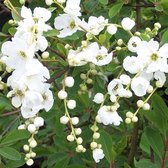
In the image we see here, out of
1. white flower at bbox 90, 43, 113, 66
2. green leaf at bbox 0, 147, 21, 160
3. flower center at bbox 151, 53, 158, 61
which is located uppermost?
flower center at bbox 151, 53, 158, 61

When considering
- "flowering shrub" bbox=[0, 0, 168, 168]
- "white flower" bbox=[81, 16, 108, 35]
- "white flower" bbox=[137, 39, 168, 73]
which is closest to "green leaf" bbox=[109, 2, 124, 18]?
"flowering shrub" bbox=[0, 0, 168, 168]

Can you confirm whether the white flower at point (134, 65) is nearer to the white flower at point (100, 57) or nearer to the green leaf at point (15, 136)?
the white flower at point (100, 57)

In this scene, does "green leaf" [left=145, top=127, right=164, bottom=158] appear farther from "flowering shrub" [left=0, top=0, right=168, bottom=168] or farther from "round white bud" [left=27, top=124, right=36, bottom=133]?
"round white bud" [left=27, top=124, right=36, bottom=133]

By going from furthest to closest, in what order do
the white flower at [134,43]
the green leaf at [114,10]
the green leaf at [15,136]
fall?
the green leaf at [114,10]
the green leaf at [15,136]
the white flower at [134,43]

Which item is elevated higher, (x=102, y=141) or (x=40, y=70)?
(x=40, y=70)

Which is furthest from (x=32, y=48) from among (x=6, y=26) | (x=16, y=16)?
(x=6, y=26)

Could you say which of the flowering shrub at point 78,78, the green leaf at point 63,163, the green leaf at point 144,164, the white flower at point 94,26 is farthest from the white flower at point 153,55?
the green leaf at point 63,163

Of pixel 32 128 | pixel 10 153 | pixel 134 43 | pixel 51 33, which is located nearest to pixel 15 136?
pixel 10 153

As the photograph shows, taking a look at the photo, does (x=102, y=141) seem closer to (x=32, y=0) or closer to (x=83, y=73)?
(x=83, y=73)

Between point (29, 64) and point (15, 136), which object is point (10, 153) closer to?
Answer: point (15, 136)
